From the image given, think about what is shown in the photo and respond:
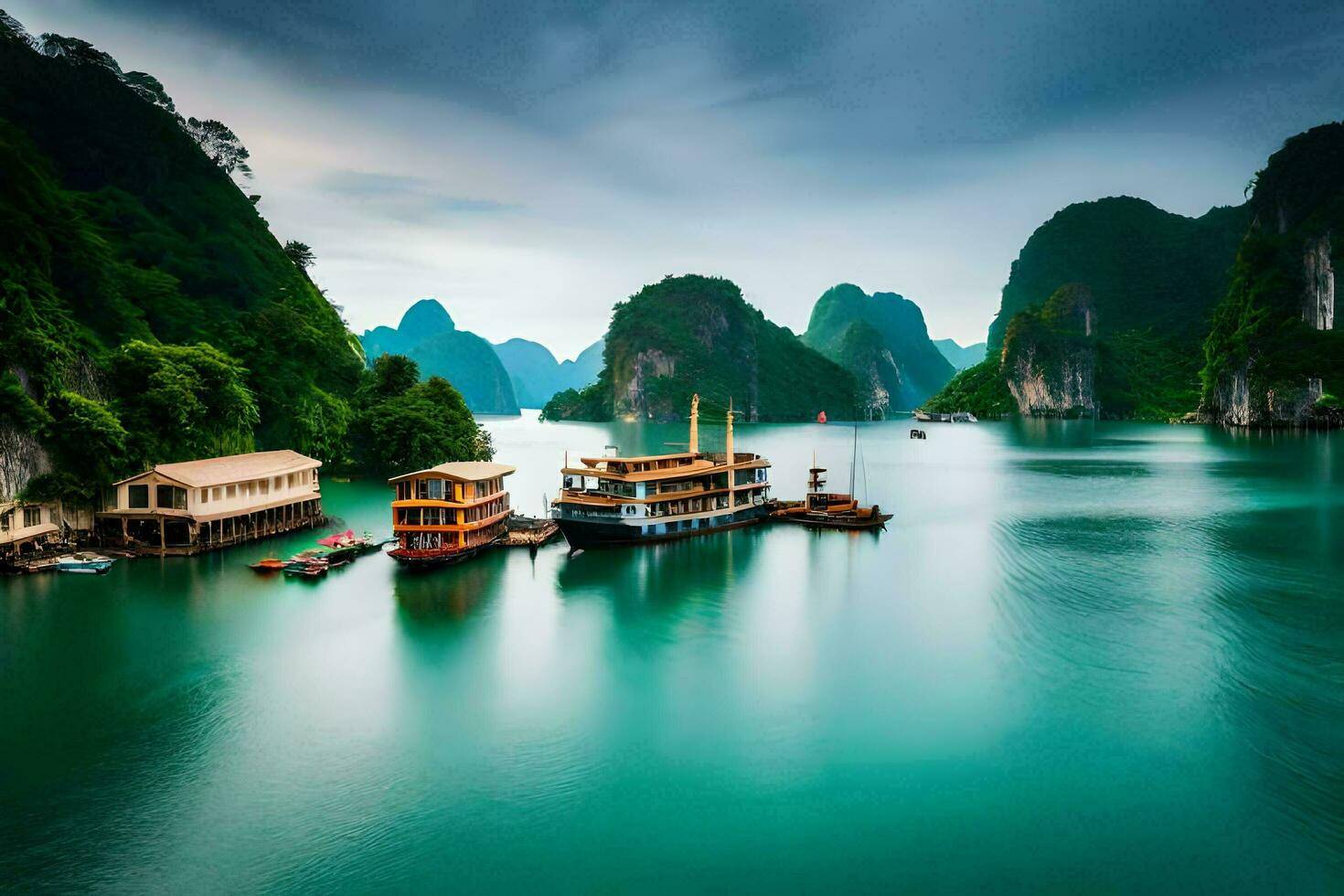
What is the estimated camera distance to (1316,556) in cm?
3406

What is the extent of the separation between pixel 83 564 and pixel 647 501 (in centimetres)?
2238

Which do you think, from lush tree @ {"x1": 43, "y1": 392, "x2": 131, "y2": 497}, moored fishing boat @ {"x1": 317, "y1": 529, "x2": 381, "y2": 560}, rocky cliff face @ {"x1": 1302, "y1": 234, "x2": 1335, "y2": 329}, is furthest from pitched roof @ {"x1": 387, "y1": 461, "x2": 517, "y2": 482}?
rocky cliff face @ {"x1": 1302, "y1": 234, "x2": 1335, "y2": 329}

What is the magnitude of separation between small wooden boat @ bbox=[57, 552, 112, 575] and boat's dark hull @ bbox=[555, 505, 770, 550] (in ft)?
57.1

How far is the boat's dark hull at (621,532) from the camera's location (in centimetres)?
3616

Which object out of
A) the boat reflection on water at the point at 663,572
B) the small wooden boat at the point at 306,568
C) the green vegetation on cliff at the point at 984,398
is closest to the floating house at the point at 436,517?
the small wooden boat at the point at 306,568

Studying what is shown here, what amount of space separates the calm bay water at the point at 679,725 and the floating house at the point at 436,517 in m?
1.05

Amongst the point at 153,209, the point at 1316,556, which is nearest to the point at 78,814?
the point at 1316,556

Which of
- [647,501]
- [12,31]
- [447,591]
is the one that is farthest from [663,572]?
[12,31]

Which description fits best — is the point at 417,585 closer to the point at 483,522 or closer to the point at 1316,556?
the point at 483,522

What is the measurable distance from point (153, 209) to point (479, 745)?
57.6m

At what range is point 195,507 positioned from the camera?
105 feet

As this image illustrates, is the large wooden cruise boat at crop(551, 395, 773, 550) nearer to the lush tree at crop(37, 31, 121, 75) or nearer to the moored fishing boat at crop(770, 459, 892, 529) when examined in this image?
the moored fishing boat at crop(770, 459, 892, 529)

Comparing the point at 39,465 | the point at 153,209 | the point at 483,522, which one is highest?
the point at 153,209

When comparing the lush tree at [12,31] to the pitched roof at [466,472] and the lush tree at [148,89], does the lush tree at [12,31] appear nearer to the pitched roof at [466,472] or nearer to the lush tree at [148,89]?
the lush tree at [148,89]
